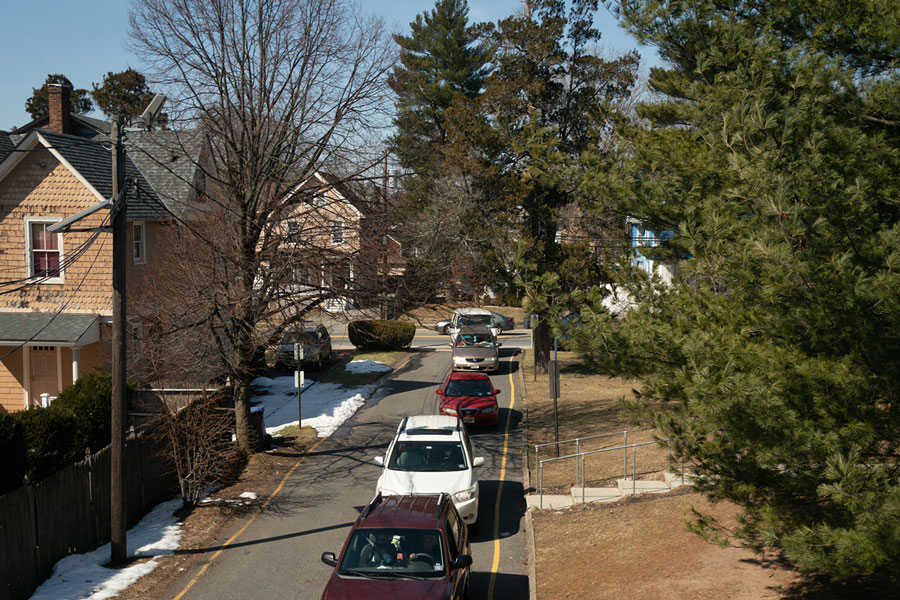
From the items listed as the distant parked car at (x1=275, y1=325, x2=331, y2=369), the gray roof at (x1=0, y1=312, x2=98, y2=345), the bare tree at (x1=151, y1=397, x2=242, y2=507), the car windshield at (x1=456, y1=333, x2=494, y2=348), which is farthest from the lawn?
the distant parked car at (x1=275, y1=325, x2=331, y2=369)

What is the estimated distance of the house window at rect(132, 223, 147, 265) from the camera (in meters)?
24.0

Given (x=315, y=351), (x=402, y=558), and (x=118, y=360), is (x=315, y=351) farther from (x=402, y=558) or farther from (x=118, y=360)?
(x=402, y=558)

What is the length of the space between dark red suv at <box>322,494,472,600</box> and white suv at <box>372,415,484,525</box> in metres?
3.23

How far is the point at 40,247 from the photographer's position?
2238 cm

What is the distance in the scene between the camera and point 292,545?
45.5 ft

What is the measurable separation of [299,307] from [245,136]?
4487mm

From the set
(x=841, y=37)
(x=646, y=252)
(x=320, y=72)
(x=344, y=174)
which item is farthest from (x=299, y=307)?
(x=841, y=37)

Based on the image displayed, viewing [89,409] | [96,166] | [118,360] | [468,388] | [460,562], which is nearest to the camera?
Result: [460,562]

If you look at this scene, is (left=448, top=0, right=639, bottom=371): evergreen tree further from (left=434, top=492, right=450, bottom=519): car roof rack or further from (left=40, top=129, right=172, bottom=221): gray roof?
(left=434, top=492, right=450, bottom=519): car roof rack

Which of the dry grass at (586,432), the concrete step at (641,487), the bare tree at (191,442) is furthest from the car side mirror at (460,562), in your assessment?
the bare tree at (191,442)

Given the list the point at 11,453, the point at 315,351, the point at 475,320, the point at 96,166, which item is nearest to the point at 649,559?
the point at 11,453

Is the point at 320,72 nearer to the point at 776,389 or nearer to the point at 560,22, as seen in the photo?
the point at 560,22

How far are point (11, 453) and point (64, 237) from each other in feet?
38.9

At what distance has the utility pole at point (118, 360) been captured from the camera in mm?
12656
